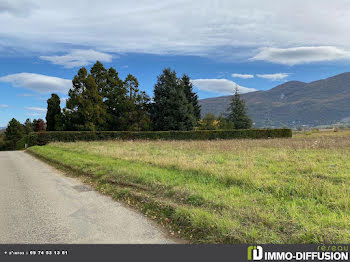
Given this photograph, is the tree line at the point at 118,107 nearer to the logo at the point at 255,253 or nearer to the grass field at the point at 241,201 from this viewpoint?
the grass field at the point at 241,201

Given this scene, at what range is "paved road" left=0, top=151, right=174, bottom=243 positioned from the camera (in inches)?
158

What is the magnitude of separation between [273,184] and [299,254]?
3.24m

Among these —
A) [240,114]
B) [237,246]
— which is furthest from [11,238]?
[240,114]

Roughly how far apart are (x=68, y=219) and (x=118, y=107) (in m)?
38.6

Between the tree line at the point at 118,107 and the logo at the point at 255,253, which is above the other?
the tree line at the point at 118,107

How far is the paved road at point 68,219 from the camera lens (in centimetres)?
401

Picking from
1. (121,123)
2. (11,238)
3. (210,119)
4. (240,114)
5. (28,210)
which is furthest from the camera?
(240,114)

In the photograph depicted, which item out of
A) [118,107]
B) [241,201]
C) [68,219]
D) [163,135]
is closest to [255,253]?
[241,201]

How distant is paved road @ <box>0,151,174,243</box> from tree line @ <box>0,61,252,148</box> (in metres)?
31.4

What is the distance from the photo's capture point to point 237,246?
360cm

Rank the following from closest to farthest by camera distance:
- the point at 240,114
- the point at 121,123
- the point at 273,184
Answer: the point at 273,184 < the point at 121,123 < the point at 240,114

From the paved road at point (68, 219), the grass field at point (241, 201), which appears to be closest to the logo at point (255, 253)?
the grass field at point (241, 201)

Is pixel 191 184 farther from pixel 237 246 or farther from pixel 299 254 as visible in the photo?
pixel 299 254

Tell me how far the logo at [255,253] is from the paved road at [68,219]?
1264 mm
